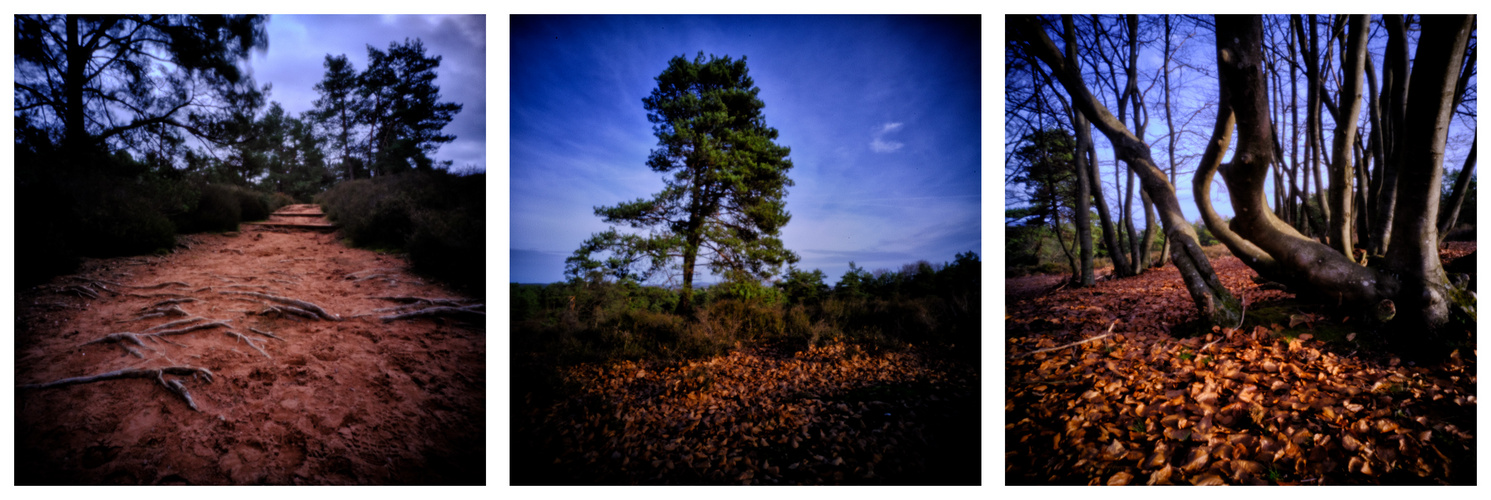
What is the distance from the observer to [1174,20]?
268 centimetres

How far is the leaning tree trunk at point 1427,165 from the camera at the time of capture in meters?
2.29

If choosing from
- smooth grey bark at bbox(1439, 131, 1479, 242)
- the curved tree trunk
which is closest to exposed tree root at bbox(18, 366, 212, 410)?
the curved tree trunk

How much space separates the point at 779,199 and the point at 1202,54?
9.35 feet

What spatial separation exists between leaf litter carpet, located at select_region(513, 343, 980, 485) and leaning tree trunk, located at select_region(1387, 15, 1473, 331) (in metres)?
2.39

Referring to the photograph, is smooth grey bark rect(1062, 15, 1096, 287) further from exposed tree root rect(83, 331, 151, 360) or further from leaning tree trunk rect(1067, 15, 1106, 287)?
exposed tree root rect(83, 331, 151, 360)

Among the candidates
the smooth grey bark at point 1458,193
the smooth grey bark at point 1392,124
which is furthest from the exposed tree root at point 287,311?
the smooth grey bark at point 1458,193

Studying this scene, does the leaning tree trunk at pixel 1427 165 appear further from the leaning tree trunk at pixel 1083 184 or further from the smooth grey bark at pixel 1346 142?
the leaning tree trunk at pixel 1083 184

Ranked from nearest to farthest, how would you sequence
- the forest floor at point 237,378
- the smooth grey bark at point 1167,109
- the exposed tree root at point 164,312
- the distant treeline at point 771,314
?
1. the forest floor at point 237,378
2. the exposed tree root at point 164,312
3. the smooth grey bark at point 1167,109
4. the distant treeline at point 771,314

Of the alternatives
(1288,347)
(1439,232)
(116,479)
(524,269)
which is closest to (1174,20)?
(1439,232)

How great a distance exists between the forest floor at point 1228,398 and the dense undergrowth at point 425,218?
336 cm

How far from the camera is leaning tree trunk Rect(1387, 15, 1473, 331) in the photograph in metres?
2.29

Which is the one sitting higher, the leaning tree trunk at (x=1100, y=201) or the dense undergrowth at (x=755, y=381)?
the leaning tree trunk at (x=1100, y=201)

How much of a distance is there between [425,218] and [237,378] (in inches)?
49.0

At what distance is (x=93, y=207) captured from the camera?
238 cm
